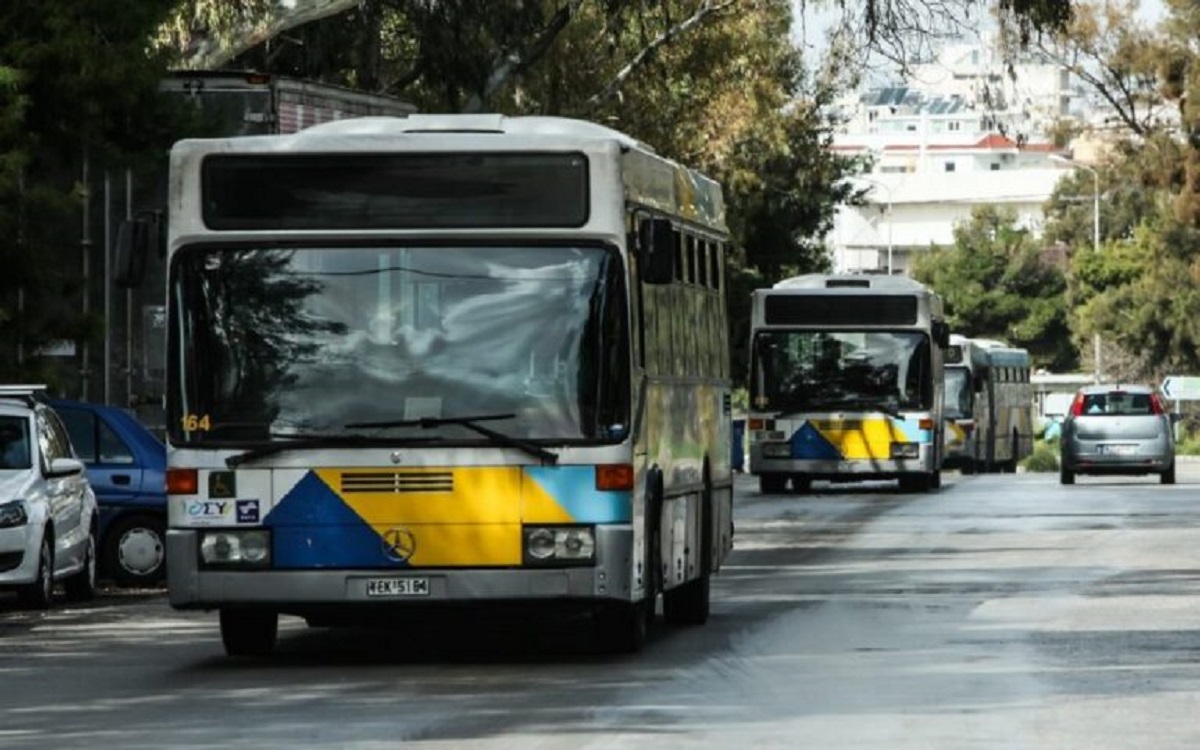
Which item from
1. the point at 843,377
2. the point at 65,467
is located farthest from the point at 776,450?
the point at 65,467

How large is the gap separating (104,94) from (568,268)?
1187cm

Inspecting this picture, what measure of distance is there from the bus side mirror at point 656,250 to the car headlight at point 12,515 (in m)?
6.78

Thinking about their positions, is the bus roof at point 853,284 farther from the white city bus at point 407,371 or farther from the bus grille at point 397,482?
the bus grille at point 397,482

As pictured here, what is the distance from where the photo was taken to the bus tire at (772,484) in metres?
51.6

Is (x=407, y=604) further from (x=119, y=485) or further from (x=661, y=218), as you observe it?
(x=119, y=485)

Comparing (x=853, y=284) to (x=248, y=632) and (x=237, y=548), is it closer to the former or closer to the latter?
(x=248, y=632)

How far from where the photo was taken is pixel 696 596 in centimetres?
2128

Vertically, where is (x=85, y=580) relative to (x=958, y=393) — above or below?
below

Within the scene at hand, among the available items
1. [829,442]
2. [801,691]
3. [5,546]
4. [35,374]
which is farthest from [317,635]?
[829,442]

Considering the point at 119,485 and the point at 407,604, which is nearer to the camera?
the point at 407,604

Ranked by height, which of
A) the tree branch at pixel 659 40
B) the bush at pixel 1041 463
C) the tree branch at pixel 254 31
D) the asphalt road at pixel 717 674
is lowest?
the bush at pixel 1041 463

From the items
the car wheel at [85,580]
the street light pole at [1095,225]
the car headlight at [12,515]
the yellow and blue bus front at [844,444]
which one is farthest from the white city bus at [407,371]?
the street light pole at [1095,225]

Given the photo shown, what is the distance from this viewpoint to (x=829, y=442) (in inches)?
1953

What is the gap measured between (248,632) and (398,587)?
1618 mm
